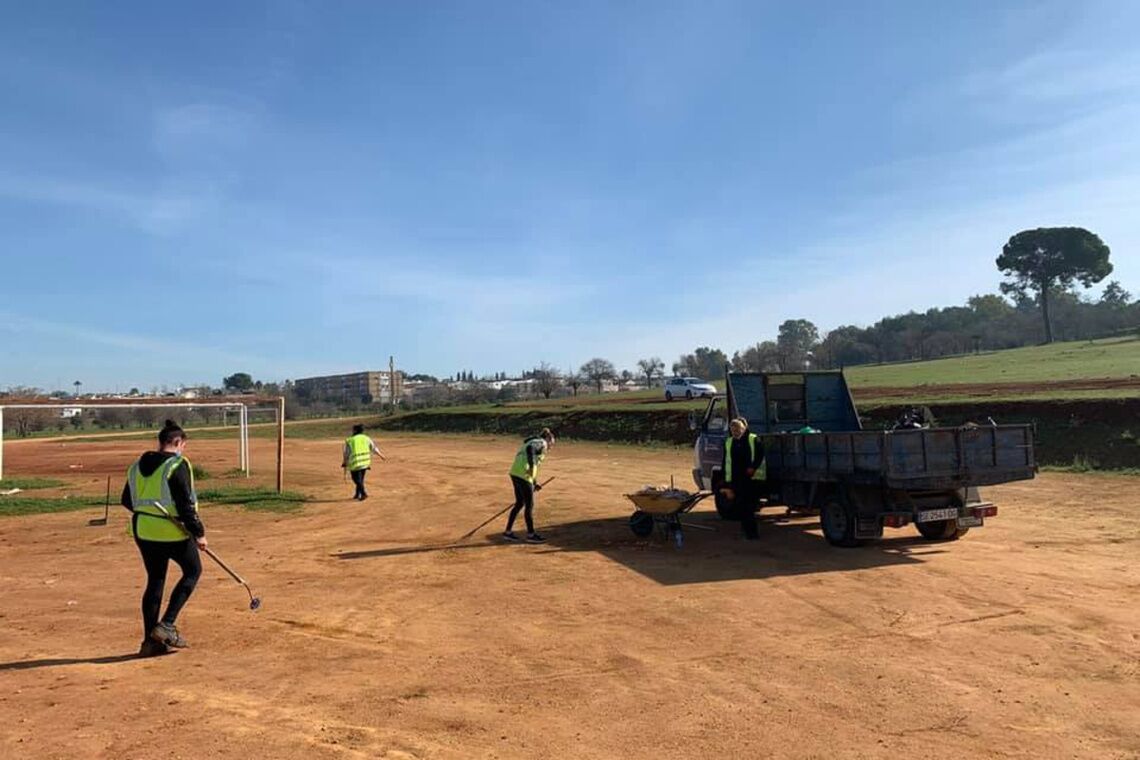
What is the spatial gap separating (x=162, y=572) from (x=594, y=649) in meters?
3.66

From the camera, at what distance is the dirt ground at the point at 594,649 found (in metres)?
4.73

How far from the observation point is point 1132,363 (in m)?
43.6

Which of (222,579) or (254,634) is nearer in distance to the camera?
(254,634)

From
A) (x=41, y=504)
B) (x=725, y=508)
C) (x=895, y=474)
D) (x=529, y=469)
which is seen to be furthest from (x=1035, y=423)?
(x=41, y=504)

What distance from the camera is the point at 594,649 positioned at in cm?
652

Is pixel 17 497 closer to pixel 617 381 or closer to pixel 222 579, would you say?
pixel 222 579

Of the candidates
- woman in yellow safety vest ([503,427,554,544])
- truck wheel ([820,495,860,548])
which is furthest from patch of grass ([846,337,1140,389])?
woman in yellow safety vest ([503,427,554,544])

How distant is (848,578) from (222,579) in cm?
749

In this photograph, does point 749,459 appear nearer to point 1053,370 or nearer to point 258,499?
point 258,499

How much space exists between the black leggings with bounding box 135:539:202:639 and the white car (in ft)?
137

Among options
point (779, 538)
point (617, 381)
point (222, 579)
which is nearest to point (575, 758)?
point (222, 579)

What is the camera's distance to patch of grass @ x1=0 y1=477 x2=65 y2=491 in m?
19.8

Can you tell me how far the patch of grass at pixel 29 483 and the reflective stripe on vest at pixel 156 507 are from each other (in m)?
16.5

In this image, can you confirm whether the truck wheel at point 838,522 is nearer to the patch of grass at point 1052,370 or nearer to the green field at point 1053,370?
the green field at point 1053,370
